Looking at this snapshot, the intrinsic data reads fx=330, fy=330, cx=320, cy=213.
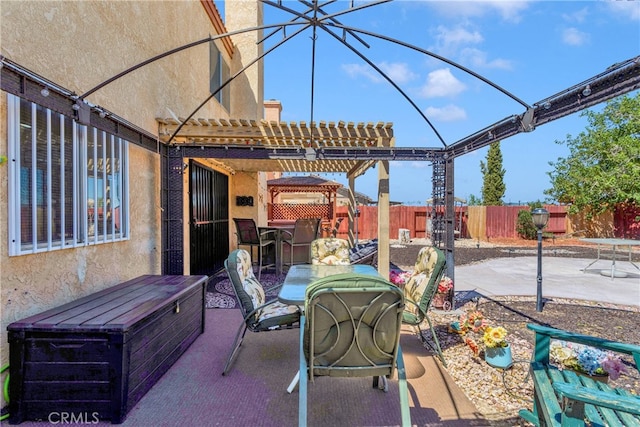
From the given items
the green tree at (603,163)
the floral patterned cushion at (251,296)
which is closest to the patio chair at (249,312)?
the floral patterned cushion at (251,296)

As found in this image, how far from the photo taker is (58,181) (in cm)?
266

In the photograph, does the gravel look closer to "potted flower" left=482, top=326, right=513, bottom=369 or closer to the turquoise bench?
"potted flower" left=482, top=326, right=513, bottom=369

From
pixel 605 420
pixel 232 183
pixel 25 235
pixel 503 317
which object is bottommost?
pixel 503 317

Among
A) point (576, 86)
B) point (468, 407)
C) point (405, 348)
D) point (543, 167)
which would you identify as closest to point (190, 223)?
point (405, 348)

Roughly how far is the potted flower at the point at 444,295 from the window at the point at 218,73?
581 centimetres

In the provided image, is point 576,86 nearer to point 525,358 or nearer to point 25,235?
point 525,358

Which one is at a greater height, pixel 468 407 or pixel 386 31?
pixel 386 31

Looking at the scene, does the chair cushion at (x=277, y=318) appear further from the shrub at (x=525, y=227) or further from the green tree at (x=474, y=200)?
the green tree at (x=474, y=200)

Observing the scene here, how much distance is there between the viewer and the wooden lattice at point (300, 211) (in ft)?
44.3

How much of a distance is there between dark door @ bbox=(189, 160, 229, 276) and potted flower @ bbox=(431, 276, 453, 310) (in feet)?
13.5

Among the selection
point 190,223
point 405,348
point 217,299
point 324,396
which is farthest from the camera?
point 190,223

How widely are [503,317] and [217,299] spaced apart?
169 inches

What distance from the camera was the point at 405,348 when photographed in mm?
3471

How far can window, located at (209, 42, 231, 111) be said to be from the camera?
23.9 ft
